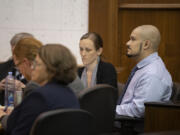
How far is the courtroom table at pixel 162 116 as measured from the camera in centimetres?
332

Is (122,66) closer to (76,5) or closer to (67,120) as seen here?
(76,5)

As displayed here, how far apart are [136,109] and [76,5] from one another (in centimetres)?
299

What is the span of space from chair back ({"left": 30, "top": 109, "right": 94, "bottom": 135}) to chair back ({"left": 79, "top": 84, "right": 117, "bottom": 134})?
0.64m

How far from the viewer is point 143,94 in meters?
3.55

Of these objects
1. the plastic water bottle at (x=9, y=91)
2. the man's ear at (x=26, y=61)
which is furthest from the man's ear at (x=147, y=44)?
the man's ear at (x=26, y=61)

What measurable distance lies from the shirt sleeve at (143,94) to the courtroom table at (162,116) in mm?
180

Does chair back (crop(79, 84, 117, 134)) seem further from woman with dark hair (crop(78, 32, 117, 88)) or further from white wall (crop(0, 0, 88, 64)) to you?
white wall (crop(0, 0, 88, 64))

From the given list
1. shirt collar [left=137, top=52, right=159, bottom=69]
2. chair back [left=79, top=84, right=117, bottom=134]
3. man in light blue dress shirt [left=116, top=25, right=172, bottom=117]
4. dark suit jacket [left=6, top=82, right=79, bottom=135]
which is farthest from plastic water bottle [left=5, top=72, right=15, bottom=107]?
shirt collar [left=137, top=52, right=159, bottom=69]

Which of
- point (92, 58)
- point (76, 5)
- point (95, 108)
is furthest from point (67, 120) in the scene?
point (76, 5)

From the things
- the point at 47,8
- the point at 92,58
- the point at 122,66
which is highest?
the point at 47,8

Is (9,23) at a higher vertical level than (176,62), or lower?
higher

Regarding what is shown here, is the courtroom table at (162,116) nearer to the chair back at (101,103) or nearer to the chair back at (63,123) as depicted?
the chair back at (101,103)

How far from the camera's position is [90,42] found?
4336 millimetres

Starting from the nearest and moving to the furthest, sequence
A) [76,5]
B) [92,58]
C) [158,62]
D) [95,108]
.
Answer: [95,108] → [158,62] → [92,58] → [76,5]
